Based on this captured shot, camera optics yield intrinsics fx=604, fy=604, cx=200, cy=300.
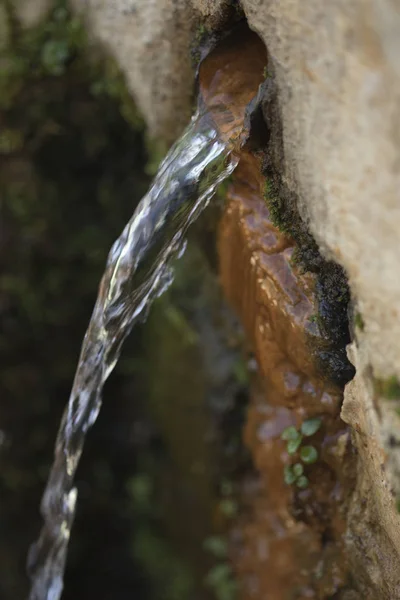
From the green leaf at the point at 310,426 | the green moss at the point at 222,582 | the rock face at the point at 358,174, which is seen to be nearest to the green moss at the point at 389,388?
the rock face at the point at 358,174

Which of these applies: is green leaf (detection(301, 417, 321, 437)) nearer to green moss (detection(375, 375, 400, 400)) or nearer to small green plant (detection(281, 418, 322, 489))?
small green plant (detection(281, 418, 322, 489))

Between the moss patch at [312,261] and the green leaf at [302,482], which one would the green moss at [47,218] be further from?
the green leaf at [302,482]

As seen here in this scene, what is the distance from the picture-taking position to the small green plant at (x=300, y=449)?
1.50 m

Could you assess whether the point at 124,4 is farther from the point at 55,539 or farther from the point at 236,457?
the point at 55,539

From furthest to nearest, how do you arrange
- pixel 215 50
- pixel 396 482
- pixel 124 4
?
1. pixel 124 4
2. pixel 215 50
3. pixel 396 482

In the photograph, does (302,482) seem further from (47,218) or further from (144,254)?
(47,218)

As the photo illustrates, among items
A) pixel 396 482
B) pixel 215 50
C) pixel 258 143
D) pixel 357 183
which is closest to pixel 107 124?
pixel 215 50

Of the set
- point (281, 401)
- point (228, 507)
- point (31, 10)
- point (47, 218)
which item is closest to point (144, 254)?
point (281, 401)

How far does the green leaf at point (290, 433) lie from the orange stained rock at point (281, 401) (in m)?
0.02

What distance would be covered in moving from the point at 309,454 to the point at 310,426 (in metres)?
0.08

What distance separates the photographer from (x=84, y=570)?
8.98 ft

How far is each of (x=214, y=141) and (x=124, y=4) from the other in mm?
578

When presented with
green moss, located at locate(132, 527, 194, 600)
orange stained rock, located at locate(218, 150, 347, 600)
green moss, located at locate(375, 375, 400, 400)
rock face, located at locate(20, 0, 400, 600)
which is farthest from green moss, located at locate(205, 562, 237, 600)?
green moss, located at locate(375, 375, 400, 400)

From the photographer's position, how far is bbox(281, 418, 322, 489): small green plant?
1.50m
